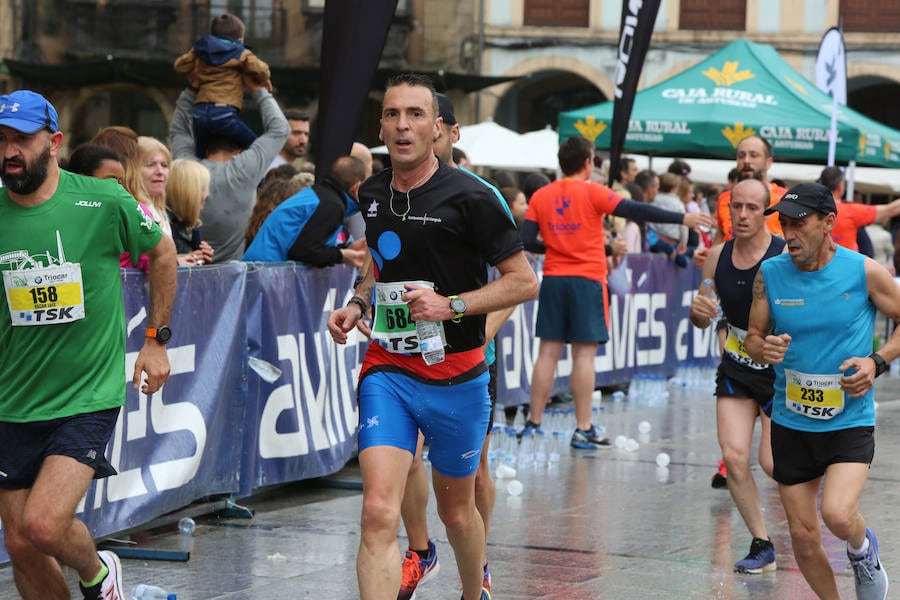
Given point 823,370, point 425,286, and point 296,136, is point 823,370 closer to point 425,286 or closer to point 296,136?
point 425,286

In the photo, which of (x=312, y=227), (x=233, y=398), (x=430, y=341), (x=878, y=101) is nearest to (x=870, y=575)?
(x=430, y=341)

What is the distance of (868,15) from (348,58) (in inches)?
1316

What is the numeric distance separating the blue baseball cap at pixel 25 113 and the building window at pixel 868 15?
118 ft

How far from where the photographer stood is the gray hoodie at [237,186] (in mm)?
8953

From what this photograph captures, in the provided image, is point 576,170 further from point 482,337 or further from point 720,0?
point 720,0

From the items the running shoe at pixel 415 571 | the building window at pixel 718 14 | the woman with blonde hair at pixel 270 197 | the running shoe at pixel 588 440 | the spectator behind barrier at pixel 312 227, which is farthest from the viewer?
the building window at pixel 718 14

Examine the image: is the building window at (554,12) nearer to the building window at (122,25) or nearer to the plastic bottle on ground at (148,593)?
the building window at (122,25)

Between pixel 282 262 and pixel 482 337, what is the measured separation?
10.4 feet

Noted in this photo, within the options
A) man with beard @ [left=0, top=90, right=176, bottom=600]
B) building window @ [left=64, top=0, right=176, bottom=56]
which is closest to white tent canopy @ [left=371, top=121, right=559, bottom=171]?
building window @ [left=64, top=0, right=176, bottom=56]

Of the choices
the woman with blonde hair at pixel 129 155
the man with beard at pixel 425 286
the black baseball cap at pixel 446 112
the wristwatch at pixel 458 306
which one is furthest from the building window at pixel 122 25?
the wristwatch at pixel 458 306

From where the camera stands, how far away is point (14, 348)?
17.8 ft

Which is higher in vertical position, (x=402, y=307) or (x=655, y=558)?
(x=402, y=307)

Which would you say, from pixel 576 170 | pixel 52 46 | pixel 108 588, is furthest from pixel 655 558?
pixel 52 46

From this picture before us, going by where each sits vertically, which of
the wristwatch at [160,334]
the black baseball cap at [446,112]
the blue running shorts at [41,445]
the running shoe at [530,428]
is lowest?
the running shoe at [530,428]
